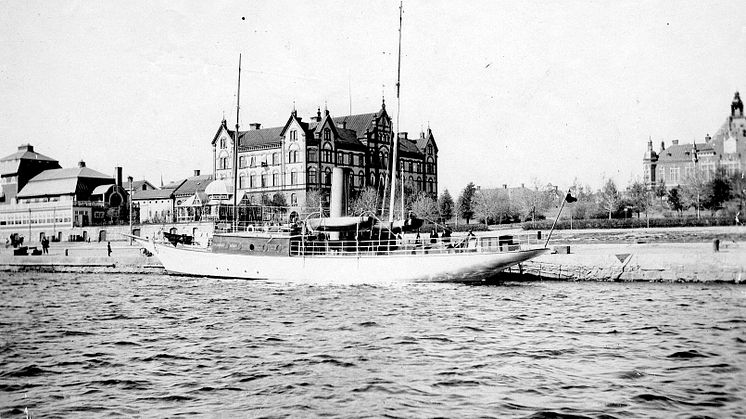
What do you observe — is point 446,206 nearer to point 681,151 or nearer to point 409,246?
point 409,246

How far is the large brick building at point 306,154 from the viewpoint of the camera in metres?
73.2

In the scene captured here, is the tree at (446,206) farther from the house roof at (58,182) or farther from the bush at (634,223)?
the house roof at (58,182)

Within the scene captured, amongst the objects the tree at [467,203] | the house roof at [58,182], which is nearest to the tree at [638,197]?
the tree at [467,203]

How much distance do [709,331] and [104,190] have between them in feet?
223

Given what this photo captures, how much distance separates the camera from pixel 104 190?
70.2 meters

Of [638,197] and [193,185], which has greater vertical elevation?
[193,185]

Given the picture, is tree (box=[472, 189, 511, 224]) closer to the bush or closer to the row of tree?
the row of tree

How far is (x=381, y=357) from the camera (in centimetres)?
1244

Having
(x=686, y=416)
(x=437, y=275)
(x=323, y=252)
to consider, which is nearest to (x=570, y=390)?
(x=686, y=416)

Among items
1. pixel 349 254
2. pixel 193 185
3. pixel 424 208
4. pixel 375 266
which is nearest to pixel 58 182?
pixel 349 254

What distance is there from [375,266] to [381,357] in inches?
661

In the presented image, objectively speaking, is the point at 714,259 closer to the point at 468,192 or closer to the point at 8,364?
the point at 8,364

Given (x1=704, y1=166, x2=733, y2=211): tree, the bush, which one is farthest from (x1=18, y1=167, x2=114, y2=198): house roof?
the bush

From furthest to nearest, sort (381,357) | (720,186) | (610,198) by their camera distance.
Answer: (610,198) < (720,186) < (381,357)
